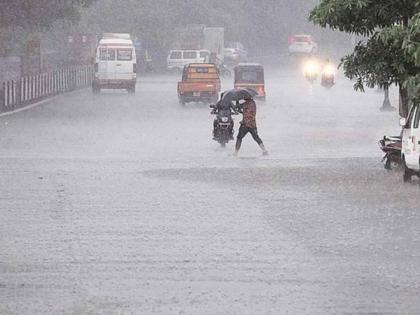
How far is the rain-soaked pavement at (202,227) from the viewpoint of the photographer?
11.7 m

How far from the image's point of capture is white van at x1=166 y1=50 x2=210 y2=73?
306ft

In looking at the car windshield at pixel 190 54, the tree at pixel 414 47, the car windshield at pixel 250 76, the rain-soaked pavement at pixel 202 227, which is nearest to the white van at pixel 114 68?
the car windshield at pixel 250 76

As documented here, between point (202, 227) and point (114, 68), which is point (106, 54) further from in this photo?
point (202, 227)

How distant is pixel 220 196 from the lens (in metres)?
21.5

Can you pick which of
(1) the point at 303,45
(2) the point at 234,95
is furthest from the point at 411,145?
(1) the point at 303,45

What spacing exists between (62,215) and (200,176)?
7.01 m

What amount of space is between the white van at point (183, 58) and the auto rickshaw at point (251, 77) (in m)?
28.1

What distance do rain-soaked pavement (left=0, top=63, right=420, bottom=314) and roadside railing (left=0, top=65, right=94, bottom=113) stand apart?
1273 centimetres

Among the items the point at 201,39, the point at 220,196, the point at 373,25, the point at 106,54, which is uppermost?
the point at 373,25

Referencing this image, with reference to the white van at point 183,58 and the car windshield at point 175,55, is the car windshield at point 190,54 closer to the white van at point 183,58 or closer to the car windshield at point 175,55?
the white van at point 183,58

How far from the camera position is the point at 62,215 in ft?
61.2

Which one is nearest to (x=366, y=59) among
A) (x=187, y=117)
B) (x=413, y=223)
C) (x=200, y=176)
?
(x=200, y=176)

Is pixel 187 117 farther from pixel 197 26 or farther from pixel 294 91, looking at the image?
pixel 197 26

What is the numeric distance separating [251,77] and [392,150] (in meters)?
37.2
